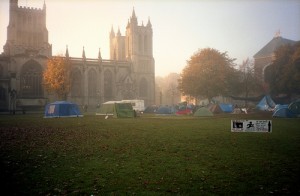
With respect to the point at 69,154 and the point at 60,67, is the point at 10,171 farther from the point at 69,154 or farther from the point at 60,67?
the point at 60,67

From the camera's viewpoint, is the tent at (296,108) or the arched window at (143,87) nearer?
the tent at (296,108)

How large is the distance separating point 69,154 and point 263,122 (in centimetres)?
1009

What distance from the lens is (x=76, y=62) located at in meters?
67.1

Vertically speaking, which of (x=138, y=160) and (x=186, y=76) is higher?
(x=186, y=76)

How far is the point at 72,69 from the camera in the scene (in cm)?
6450

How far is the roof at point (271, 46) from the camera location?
76.6 m

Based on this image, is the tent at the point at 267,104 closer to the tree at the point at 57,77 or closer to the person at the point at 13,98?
the tree at the point at 57,77

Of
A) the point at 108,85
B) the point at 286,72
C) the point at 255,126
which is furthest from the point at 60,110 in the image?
the point at 286,72

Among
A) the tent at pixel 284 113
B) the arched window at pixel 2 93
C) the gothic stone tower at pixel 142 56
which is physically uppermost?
the gothic stone tower at pixel 142 56

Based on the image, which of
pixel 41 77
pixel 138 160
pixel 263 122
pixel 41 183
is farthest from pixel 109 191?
pixel 41 77

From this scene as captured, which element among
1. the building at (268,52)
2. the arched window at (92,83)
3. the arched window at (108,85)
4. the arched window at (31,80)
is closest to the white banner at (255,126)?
the arched window at (31,80)

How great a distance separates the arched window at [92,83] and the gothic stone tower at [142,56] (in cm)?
1163

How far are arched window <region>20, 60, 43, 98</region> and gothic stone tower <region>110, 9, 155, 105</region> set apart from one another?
86.4 ft

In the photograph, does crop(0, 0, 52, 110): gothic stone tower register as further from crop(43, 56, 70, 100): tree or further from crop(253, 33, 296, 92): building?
crop(253, 33, 296, 92): building
